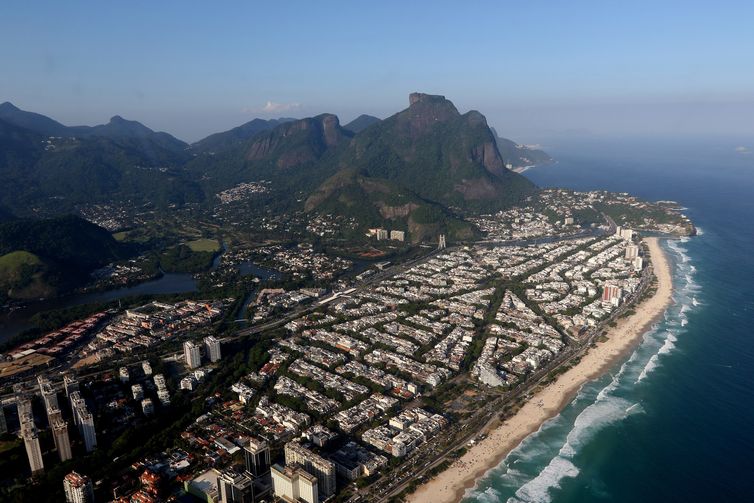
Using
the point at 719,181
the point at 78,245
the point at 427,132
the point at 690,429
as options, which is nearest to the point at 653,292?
the point at 690,429

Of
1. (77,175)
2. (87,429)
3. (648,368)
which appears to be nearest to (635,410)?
(648,368)

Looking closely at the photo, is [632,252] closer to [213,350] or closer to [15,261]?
[213,350]

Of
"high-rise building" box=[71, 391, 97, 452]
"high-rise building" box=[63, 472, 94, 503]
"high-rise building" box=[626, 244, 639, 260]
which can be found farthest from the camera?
"high-rise building" box=[626, 244, 639, 260]

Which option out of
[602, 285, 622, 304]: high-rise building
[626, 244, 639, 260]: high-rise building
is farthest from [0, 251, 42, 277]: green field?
[626, 244, 639, 260]: high-rise building

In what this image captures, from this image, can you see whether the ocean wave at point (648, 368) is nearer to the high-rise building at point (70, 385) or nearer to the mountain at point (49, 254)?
the high-rise building at point (70, 385)

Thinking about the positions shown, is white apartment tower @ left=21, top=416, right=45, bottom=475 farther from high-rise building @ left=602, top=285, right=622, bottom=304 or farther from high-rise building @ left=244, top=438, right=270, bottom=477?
high-rise building @ left=602, top=285, right=622, bottom=304

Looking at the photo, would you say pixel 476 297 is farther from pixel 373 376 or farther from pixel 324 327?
pixel 373 376
